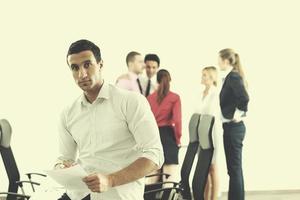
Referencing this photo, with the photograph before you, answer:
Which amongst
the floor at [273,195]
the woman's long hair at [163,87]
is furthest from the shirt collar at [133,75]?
the floor at [273,195]

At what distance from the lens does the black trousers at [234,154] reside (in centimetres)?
427

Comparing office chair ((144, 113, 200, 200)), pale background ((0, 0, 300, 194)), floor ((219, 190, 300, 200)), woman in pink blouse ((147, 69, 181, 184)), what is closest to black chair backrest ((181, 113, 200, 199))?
office chair ((144, 113, 200, 200))

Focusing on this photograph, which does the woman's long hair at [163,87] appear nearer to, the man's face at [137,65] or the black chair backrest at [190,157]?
the man's face at [137,65]

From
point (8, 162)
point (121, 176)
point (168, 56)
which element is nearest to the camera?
point (121, 176)

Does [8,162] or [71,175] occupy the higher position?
[71,175]

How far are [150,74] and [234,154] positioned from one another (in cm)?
119

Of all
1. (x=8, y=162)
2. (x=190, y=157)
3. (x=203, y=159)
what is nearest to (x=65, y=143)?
(x=203, y=159)

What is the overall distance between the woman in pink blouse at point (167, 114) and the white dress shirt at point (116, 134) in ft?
7.06

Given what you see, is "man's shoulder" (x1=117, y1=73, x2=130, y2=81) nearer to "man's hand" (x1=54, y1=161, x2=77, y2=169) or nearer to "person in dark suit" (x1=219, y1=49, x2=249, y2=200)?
"person in dark suit" (x1=219, y1=49, x2=249, y2=200)

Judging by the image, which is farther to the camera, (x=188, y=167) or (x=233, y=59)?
(x=233, y=59)

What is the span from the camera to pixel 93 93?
6.92ft

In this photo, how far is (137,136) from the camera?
198cm

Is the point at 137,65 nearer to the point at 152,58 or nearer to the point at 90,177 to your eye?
the point at 152,58

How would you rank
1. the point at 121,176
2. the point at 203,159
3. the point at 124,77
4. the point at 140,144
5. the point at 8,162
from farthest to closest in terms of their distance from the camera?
the point at 124,77 < the point at 8,162 < the point at 203,159 < the point at 140,144 < the point at 121,176
